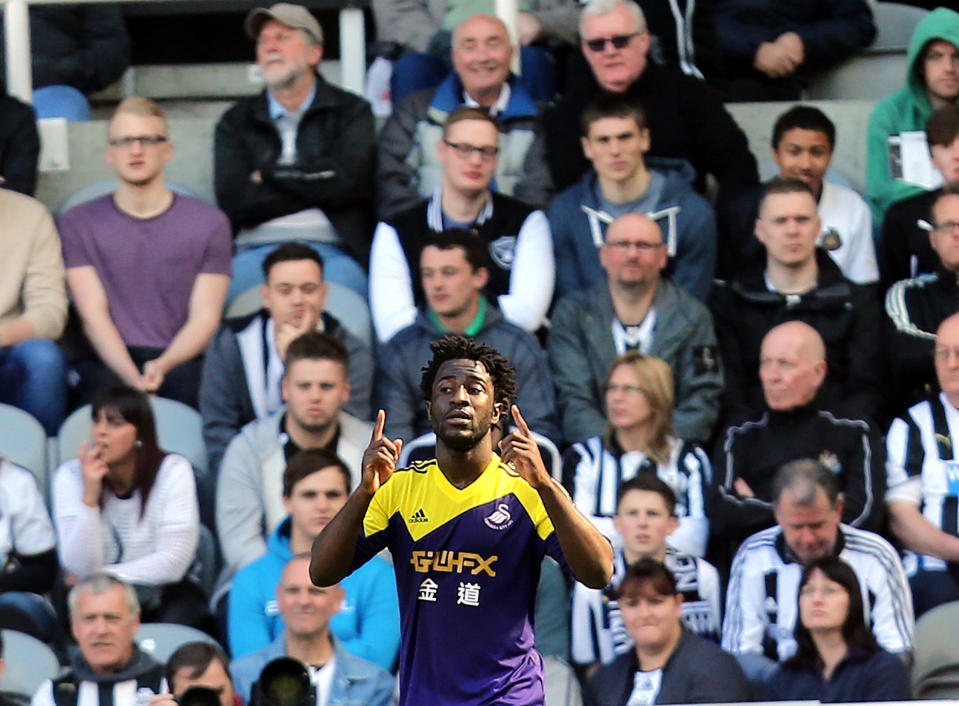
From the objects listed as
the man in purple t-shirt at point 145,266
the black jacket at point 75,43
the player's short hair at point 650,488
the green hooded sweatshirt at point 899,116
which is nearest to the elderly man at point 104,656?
the man in purple t-shirt at point 145,266

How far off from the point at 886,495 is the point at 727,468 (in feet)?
1.98

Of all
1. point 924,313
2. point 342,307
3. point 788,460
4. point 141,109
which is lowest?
point 788,460

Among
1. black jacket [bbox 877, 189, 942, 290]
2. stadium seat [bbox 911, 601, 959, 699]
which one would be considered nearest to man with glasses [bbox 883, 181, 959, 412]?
black jacket [bbox 877, 189, 942, 290]

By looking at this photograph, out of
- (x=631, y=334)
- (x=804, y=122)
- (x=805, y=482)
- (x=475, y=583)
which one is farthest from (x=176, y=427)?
(x=475, y=583)

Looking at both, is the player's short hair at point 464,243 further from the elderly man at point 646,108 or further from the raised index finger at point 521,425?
the raised index finger at point 521,425

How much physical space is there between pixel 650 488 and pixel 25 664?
2.28 meters

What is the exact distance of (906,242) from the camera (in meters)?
8.76

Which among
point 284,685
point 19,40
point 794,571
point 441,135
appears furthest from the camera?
point 19,40

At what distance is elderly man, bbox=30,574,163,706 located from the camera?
280 inches

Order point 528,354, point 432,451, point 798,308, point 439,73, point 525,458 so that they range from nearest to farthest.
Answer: point 525,458 → point 432,451 → point 528,354 → point 798,308 → point 439,73

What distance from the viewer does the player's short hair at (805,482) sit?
7523 mm

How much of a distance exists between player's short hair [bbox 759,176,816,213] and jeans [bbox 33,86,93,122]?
3.19 metres

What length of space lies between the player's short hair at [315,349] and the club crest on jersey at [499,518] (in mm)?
2713

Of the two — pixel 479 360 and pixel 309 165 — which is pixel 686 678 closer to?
pixel 479 360
